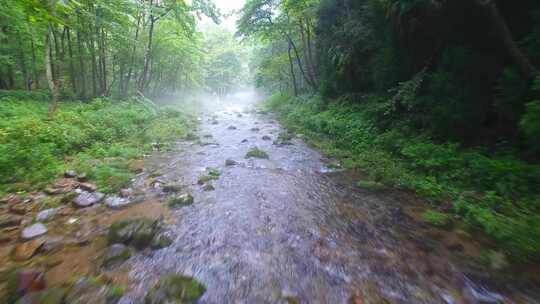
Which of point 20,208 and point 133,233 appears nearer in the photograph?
point 133,233

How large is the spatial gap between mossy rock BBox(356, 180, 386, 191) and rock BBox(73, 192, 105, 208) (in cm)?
542

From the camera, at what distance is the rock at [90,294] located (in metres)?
2.33

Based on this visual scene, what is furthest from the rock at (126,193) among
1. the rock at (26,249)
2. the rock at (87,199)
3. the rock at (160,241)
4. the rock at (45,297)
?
the rock at (45,297)

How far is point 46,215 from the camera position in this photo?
3.89m

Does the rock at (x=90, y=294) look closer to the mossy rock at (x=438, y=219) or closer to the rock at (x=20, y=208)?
the rock at (x=20, y=208)

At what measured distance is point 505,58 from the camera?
4.80 metres

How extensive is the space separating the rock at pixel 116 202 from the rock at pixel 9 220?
1140 mm

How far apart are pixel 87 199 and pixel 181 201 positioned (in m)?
1.71

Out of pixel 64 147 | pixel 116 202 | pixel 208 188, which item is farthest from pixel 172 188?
pixel 64 147

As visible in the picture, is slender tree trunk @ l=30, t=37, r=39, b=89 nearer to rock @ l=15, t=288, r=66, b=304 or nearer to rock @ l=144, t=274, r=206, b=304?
rock @ l=15, t=288, r=66, b=304

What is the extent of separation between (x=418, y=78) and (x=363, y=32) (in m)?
4.20

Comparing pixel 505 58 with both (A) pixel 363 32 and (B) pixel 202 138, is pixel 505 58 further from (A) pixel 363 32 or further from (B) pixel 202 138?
(B) pixel 202 138

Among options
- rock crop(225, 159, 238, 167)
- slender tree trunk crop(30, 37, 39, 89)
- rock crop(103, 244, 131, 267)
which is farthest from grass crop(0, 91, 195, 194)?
slender tree trunk crop(30, 37, 39, 89)

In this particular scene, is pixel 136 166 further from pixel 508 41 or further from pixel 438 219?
pixel 508 41
